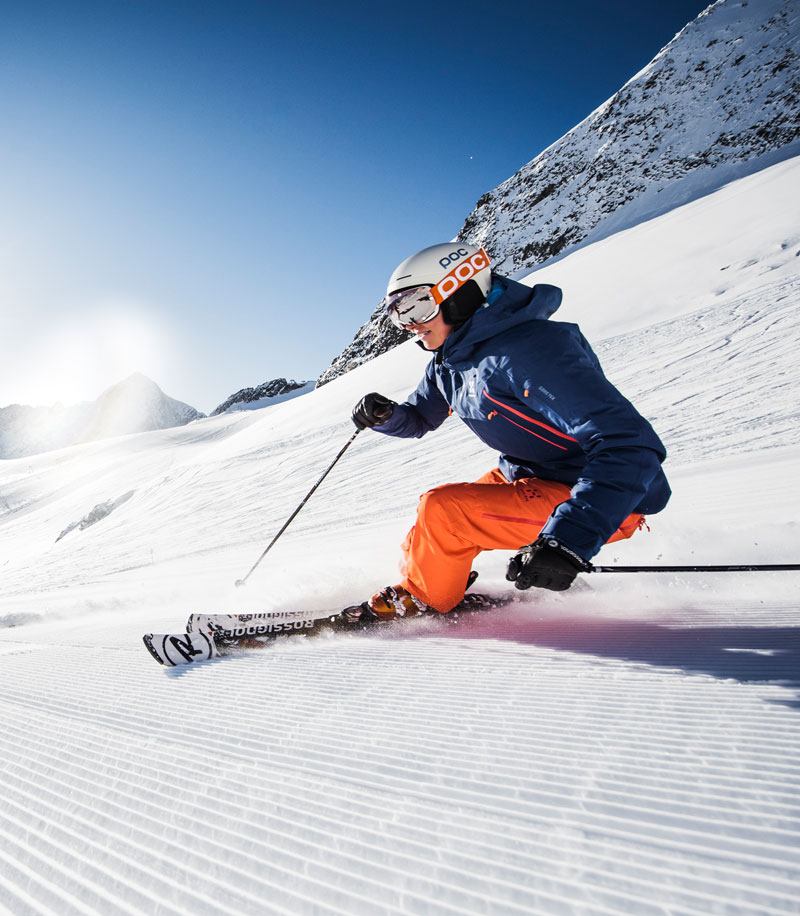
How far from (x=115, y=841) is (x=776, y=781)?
1.27 metres

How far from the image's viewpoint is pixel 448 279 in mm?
2697

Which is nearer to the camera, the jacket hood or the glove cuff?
the glove cuff

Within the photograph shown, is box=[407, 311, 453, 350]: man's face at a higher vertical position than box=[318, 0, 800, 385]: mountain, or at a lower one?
lower

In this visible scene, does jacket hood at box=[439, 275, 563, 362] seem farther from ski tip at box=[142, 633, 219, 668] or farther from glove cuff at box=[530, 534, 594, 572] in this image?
ski tip at box=[142, 633, 219, 668]

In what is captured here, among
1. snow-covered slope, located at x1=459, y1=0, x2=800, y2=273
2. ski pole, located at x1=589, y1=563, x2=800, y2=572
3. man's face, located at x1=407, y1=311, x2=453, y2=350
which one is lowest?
ski pole, located at x1=589, y1=563, x2=800, y2=572

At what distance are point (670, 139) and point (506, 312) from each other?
59.0 metres

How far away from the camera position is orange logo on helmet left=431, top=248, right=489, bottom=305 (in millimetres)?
2676

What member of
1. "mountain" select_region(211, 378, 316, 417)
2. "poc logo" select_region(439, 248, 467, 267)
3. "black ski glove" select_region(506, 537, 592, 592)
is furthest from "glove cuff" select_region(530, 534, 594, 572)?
"mountain" select_region(211, 378, 316, 417)

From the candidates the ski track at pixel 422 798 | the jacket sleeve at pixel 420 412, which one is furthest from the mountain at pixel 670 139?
the ski track at pixel 422 798

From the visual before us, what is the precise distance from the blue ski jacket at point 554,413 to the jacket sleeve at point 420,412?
588 millimetres

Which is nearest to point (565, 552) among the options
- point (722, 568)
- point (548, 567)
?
point (548, 567)

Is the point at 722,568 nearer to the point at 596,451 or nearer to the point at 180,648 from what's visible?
the point at 596,451

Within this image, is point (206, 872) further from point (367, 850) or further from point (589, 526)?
point (589, 526)

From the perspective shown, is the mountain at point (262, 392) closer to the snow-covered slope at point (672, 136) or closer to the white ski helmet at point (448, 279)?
the snow-covered slope at point (672, 136)
